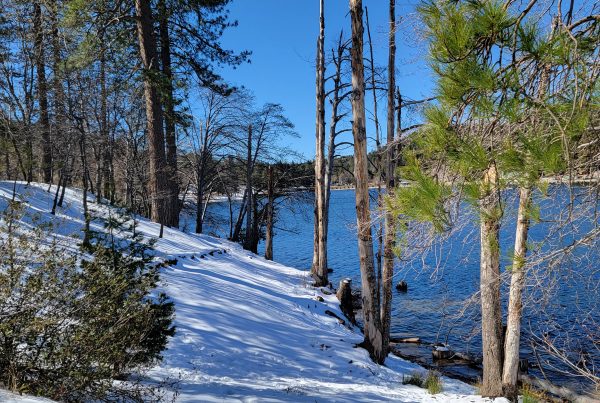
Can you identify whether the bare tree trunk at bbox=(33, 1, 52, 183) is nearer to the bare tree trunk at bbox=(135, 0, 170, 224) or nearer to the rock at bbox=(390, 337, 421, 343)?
the bare tree trunk at bbox=(135, 0, 170, 224)

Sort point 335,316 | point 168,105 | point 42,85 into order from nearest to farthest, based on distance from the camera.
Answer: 1. point 335,316
2. point 42,85
3. point 168,105

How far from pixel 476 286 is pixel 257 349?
292 inches

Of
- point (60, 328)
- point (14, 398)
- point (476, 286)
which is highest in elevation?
point (60, 328)

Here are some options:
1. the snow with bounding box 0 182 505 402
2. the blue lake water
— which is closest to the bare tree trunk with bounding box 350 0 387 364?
the blue lake water

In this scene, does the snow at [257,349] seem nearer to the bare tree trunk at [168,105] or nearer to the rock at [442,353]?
the rock at [442,353]

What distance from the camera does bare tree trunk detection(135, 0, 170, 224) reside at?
11594mm

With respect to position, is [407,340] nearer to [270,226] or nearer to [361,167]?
[361,167]

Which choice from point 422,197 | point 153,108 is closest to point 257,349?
point 422,197

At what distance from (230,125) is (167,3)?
605 centimetres

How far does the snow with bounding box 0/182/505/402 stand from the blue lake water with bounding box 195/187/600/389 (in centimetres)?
143

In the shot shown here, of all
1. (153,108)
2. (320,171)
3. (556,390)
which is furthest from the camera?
(320,171)

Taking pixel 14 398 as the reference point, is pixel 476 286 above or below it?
below

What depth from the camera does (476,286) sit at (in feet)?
36.7

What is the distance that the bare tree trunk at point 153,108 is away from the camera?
38.0 feet
